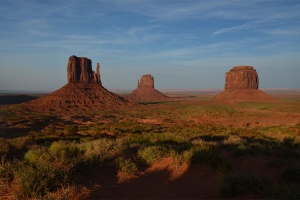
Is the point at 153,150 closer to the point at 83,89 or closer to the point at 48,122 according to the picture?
the point at 48,122

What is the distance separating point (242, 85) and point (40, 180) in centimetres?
11163

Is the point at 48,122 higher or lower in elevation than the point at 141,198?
lower

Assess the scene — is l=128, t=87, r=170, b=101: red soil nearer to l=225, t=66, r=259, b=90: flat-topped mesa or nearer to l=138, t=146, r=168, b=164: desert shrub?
l=225, t=66, r=259, b=90: flat-topped mesa

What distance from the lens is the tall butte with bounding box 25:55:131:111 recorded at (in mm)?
62531

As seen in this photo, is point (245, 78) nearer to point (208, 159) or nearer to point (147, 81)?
point (147, 81)

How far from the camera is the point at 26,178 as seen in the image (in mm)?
5074

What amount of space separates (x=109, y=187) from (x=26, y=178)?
1.81 m

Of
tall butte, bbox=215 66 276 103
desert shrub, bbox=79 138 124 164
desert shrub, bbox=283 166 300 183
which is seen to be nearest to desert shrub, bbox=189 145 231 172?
desert shrub, bbox=283 166 300 183

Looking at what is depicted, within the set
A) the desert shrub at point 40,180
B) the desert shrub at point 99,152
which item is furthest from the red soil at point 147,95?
the desert shrub at point 40,180

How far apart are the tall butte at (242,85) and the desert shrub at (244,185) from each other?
319 ft

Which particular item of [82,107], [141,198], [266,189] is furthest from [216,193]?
[82,107]

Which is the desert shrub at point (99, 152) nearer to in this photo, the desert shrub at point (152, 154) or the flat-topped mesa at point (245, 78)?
the desert shrub at point (152, 154)

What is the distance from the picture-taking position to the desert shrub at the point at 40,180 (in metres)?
4.89

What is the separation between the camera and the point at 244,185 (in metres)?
4.85
